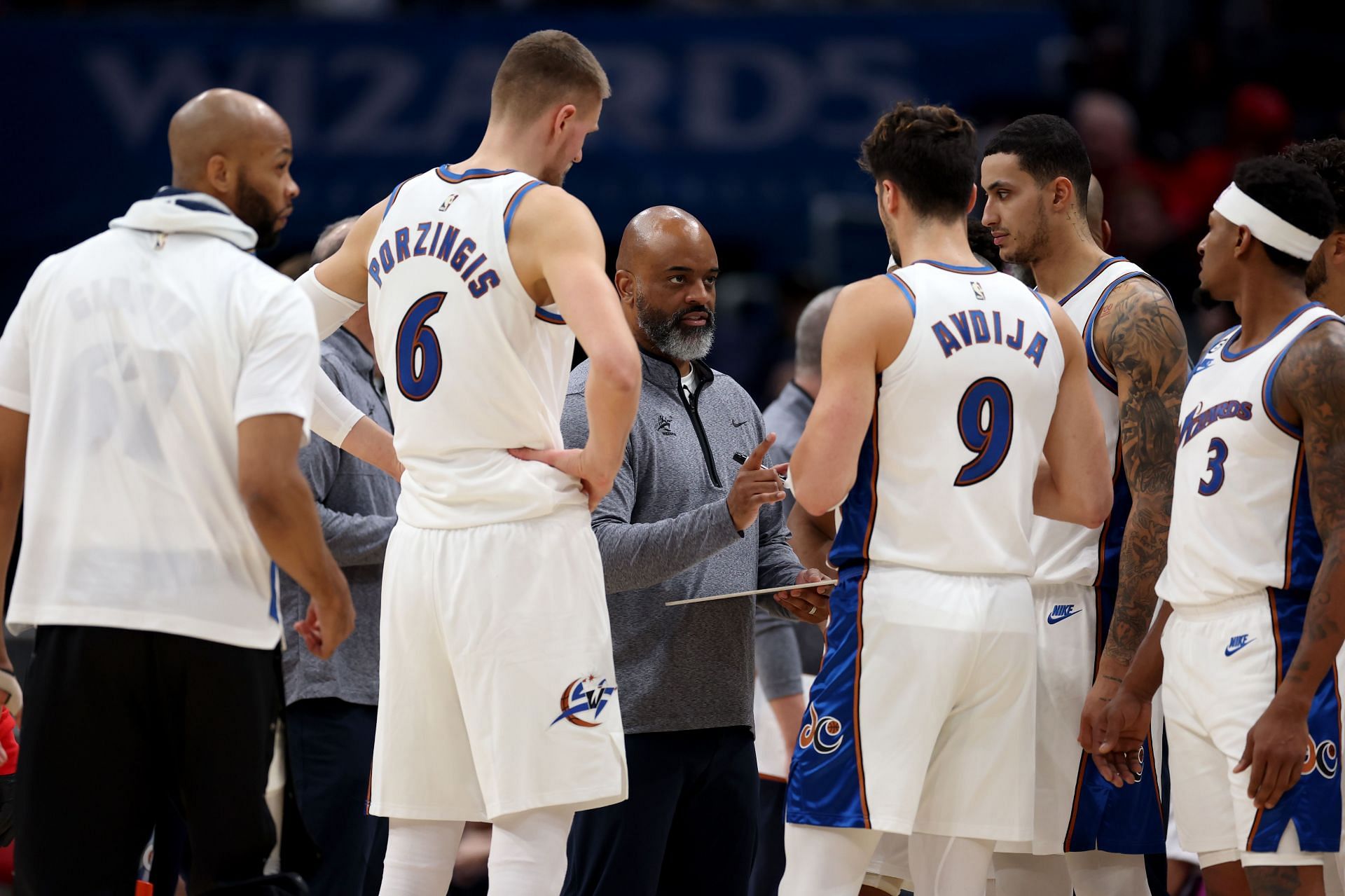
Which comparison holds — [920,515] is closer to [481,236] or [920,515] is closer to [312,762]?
[481,236]

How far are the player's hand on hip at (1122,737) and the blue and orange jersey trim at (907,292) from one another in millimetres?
1222

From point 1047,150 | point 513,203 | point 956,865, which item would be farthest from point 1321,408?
point 513,203

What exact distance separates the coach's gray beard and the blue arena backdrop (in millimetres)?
6278

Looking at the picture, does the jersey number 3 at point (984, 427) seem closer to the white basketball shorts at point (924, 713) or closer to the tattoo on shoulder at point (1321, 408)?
the white basketball shorts at point (924, 713)

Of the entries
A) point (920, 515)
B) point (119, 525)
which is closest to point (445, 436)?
point (119, 525)

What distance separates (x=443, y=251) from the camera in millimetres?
Answer: 4078

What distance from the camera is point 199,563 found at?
3.67 m

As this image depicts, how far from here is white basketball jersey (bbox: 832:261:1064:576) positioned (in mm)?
4012

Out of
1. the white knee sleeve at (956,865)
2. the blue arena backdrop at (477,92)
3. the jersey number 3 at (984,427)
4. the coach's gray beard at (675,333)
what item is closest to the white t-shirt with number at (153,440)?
the coach's gray beard at (675,333)

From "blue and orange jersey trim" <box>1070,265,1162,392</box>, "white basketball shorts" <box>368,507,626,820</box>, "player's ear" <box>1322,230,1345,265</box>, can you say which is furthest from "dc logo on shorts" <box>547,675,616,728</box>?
"player's ear" <box>1322,230,1345,265</box>

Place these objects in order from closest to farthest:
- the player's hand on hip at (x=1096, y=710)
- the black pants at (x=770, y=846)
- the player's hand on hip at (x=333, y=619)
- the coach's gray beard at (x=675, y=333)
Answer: the player's hand on hip at (x=333, y=619), the player's hand on hip at (x=1096, y=710), the coach's gray beard at (x=675, y=333), the black pants at (x=770, y=846)

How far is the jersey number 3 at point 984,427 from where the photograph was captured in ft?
13.2

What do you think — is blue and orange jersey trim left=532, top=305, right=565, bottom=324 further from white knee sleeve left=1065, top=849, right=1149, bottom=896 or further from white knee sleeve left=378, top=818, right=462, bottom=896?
white knee sleeve left=1065, top=849, right=1149, bottom=896

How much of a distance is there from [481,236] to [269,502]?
0.89m
